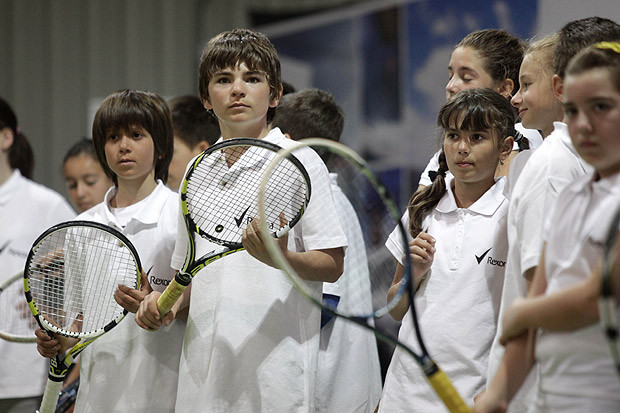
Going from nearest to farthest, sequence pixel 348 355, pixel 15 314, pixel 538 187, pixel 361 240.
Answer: pixel 538 187 < pixel 348 355 < pixel 361 240 < pixel 15 314

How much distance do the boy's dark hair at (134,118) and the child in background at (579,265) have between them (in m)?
1.21

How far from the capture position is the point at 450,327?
1666 millimetres

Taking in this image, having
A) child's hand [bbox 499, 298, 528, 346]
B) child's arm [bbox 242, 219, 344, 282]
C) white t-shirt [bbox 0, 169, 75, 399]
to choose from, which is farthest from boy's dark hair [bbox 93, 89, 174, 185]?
child's hand [bbox 499, 298, 528, 346]

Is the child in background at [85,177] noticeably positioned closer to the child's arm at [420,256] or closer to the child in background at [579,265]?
the child's arm at [420,256]

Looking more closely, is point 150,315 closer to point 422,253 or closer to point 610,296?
point 422,253

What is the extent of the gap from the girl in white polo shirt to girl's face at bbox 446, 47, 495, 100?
0.99 ft

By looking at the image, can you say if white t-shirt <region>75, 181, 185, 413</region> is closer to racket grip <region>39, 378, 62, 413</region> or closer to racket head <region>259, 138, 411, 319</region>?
racket grip <region>39, 378, 62, 413</region>

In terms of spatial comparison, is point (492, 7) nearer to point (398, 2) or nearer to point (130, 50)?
point (398, 2)

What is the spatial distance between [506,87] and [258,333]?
3.21ft

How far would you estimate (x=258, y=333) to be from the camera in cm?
172

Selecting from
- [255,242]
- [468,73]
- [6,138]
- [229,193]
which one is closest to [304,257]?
[255,242]

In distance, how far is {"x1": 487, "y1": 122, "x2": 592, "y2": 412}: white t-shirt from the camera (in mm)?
1382

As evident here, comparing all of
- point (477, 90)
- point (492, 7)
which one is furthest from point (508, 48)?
point (492, 7)

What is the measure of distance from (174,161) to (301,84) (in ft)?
6.36
